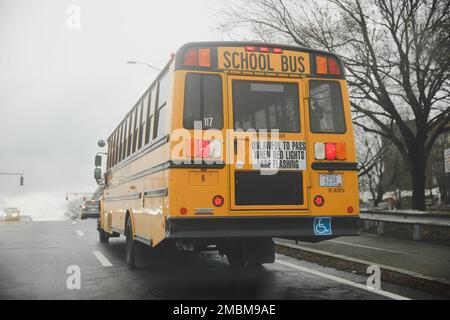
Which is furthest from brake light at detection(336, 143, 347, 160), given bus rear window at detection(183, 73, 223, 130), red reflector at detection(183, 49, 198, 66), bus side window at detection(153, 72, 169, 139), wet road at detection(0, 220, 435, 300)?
bus side window at detection(153, 72, 169, 139)

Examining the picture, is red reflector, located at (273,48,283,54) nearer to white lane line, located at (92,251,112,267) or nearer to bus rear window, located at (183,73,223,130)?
bus rear window, located at (183,73,223,130)

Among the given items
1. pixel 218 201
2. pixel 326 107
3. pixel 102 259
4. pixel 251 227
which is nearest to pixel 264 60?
pixel 326 107

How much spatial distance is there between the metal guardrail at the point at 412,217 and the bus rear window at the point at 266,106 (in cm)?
712

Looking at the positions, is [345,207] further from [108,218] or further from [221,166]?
[108,218]

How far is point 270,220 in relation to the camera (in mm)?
7418

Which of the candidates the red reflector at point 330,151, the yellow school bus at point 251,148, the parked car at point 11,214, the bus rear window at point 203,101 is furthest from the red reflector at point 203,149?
the parked car at point 11,214

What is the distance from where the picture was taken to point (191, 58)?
753 centimetres

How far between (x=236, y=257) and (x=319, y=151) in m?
3.32

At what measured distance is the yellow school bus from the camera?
720 cm

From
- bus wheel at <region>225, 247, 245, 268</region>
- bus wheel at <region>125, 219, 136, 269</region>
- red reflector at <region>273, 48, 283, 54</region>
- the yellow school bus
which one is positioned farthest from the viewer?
bus wheel at <region>225, 247, 245, 268</region>

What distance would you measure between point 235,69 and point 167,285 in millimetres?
3241

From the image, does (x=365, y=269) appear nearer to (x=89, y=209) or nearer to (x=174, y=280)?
(x=174, y=280)

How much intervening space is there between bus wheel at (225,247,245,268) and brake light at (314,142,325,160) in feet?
9.64
